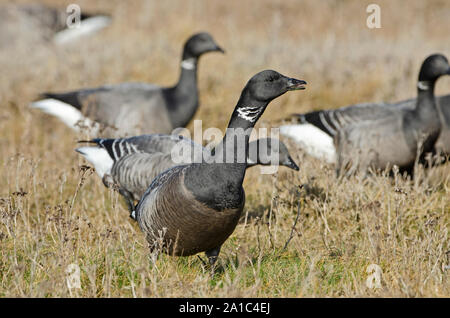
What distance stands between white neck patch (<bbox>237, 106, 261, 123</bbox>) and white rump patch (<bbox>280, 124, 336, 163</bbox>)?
13.6 feet

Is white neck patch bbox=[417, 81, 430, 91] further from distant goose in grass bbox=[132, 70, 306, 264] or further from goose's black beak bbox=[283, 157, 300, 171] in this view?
distant goose in grass bbox=[132, 70, 306, 264]

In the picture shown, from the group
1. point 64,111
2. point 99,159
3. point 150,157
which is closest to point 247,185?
point 150,157

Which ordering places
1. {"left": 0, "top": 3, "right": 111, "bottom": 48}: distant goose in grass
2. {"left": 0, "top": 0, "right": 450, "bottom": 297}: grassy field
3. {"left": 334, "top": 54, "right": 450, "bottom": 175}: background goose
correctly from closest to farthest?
{"left": 0, "top": 0, "right": 450, "bottom": 297}: grassy field
{"left": 334, "top": 54, "right": 450, "bottom": 175}: background goose
{"left": 0, "top": 3, "right": 111, "bottom": 48}: distant goose in grass

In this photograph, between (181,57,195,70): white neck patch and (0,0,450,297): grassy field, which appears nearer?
(0,0,450,297): grassy field

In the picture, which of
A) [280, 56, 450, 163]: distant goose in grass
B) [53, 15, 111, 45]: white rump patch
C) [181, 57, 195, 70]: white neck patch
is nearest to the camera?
[280, 56, 450, 163]: distant goose in grass

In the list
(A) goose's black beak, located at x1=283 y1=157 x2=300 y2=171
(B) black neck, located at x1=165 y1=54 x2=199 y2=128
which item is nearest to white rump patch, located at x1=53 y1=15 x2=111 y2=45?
(B) black neck, located at x1=165 y1=54 x2=199 y2=128

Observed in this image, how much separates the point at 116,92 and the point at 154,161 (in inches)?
126

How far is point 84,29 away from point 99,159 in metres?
10.5

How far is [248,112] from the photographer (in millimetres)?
3979

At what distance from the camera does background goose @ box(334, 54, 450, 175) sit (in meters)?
7.23

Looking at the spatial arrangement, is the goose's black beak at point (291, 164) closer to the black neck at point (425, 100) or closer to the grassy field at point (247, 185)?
the grassy field at point (247, 185)

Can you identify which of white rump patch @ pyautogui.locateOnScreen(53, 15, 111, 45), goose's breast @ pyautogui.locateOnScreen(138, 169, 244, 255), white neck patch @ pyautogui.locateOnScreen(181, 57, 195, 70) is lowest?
goose's breast @ pyautogui.locateOnScreen(138, 169, 244, 255)
